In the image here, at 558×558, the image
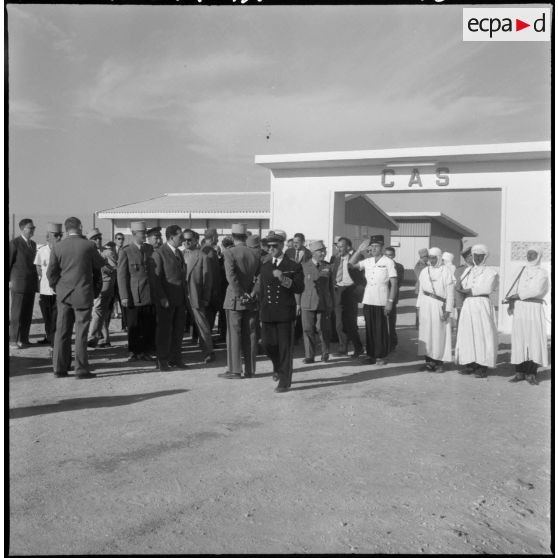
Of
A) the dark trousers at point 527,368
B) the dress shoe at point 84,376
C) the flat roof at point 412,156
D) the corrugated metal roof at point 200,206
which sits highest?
the corrugated metal roof at point 200,206

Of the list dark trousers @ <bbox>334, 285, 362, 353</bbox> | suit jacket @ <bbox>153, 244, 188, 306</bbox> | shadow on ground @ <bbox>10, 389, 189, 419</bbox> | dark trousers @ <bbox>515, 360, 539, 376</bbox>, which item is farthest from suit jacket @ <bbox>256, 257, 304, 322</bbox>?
dark trousers @ <bbox>515, 360, 539, 376</bbox>

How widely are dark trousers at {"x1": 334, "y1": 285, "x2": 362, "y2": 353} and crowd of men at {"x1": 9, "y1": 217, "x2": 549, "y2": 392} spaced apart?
0.02 meters

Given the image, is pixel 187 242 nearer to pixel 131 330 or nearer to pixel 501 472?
pixel 131 330

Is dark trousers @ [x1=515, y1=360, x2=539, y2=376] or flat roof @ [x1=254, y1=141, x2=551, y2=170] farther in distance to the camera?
flat roof @ [x1=254, y1=141, x2=551, y2=170]

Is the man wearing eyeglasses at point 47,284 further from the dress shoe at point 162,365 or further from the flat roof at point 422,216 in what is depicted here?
the flat roof at point 422,216

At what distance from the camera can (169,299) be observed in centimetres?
782

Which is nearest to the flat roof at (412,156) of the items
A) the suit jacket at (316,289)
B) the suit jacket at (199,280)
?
the suit jacket at (316,289)

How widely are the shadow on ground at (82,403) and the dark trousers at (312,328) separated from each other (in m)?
2.63

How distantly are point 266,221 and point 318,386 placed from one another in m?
20.0

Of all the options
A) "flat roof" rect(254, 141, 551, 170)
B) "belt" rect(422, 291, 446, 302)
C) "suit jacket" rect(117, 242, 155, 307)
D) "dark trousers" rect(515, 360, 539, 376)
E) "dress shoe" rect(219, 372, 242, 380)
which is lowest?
"dress shoe" rect(219, 372, 242, 380)

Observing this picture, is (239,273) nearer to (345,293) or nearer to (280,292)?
(280,292)

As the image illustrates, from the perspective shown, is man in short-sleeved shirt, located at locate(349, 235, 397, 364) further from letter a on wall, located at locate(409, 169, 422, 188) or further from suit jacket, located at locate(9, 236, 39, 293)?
suit jacket, located at locate(9, 236, 39, 293)

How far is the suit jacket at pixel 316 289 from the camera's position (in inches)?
335

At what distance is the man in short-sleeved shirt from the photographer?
27.4ft
